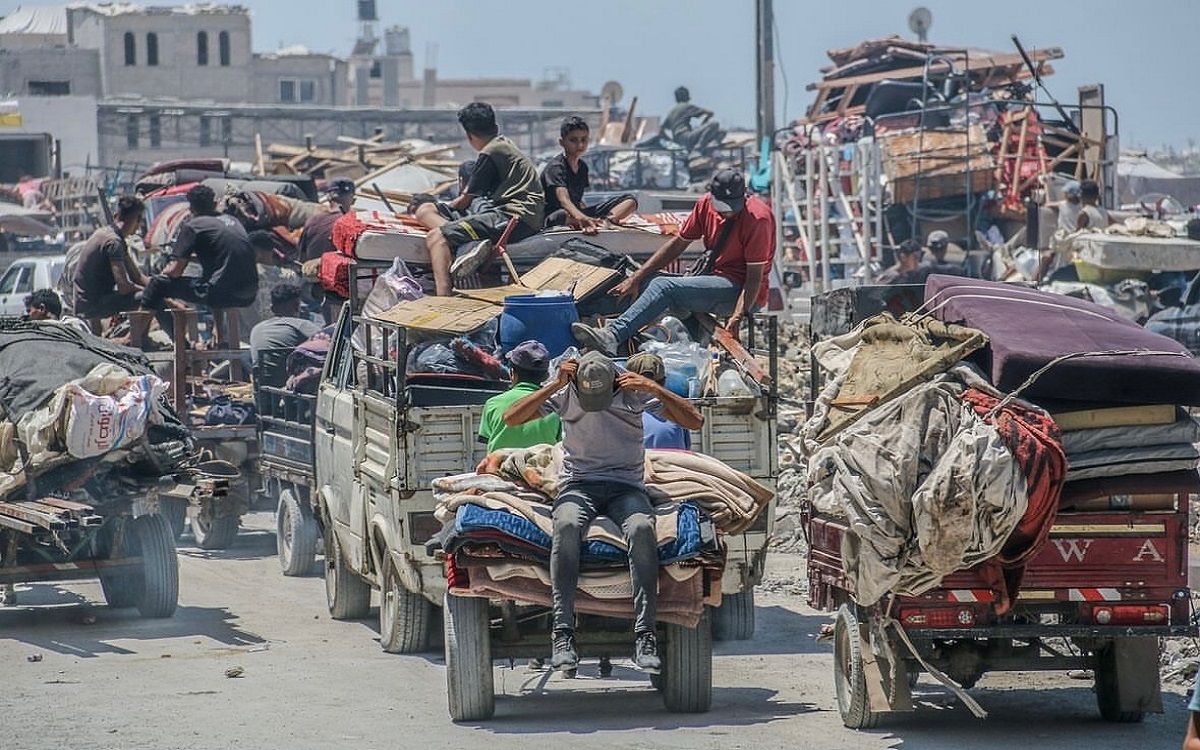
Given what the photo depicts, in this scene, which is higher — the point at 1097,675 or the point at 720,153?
the point at 720,153

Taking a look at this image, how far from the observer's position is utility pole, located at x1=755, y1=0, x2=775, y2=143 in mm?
27969

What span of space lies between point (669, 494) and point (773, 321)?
1826mm

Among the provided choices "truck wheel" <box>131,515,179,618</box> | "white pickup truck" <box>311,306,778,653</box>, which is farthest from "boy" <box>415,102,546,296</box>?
"truck wheel" <box>131,515,179,618</box>

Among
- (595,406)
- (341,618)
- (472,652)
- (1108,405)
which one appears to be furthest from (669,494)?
(341,618)

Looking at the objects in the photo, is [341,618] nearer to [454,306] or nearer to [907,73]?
[454,306]

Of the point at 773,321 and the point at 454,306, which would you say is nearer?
the point at 773,321

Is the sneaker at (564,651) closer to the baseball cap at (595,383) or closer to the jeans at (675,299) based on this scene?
the baseball cap at (595,383)

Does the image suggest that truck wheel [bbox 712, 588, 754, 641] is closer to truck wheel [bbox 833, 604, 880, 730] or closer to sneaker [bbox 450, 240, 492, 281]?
truck wheel [bbox 833, 604, 880, 730]

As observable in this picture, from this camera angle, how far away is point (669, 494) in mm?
9289

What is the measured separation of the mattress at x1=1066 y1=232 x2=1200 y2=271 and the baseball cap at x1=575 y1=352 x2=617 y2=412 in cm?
1236

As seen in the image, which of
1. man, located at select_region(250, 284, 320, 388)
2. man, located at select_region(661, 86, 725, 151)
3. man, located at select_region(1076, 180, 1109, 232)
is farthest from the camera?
man, located at select_region(661, 86, 725, 151)

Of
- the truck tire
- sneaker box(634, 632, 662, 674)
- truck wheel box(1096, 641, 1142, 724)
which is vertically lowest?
the truck tire

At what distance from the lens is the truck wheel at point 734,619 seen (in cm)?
1180

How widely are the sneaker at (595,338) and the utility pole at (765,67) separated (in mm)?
17386
